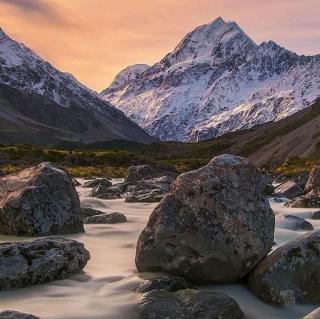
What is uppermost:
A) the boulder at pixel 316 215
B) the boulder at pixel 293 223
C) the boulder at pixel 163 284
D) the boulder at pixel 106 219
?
the boulder at pixel 106 219


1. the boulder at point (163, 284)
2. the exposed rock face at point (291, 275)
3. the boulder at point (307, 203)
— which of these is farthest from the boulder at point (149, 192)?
the boulder at point (163, 284)

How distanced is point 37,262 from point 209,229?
359 cm

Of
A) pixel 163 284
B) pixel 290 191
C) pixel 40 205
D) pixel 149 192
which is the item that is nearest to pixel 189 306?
pixel 163 284

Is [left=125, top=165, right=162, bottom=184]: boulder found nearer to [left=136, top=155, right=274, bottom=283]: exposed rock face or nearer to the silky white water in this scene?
the silky white water

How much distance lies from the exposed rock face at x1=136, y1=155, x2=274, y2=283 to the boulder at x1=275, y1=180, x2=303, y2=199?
2296 cm

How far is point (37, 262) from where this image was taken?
456 inches

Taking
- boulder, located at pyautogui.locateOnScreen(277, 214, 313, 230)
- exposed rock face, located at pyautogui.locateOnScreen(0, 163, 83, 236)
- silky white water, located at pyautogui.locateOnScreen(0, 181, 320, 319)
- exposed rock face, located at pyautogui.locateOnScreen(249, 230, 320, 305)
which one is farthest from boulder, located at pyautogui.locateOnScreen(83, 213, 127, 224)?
exposed rock face, located at pyautogui.locateOnScreen(249, 230, 320, 305)

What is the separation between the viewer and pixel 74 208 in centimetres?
1781

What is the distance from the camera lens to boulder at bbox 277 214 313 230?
742 inches

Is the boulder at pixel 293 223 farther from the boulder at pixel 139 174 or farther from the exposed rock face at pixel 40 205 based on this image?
the boulder at pixel 139 174

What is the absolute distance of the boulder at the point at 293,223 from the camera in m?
18.9

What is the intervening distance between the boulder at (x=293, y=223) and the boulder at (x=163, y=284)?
28.5 feet

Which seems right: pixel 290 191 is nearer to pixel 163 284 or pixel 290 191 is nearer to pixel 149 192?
pixel 149 192

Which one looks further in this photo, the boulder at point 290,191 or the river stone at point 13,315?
the boulder at point 290,191
